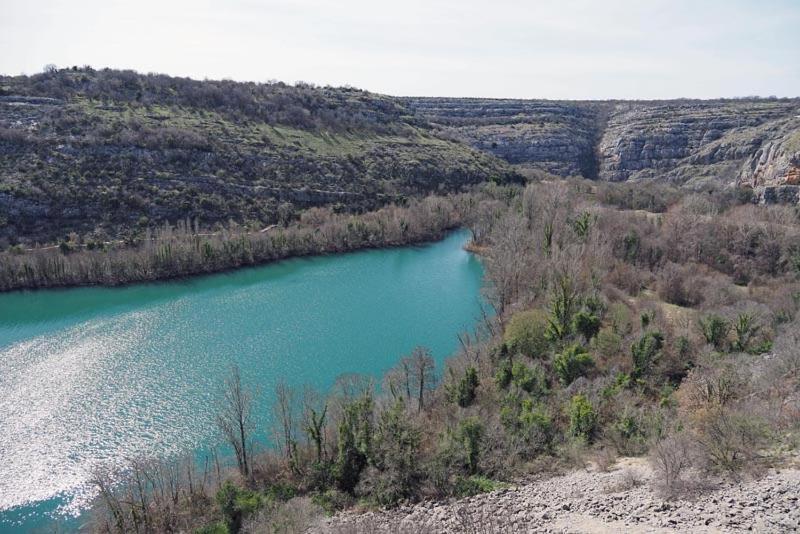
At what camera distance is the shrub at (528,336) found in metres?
32.1

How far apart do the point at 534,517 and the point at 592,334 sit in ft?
59.0

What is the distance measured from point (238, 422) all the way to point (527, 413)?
14.5 metres

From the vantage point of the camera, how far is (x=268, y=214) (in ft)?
240

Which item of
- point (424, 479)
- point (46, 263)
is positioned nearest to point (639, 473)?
point (424, 479)

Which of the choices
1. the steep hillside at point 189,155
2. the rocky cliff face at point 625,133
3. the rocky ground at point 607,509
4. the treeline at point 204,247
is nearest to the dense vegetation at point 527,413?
the rocky ground at point 607,509

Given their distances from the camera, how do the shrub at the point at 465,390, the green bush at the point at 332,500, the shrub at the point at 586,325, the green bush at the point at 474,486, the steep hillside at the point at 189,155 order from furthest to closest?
the steep hillside at the point at 189,155 < the shrub at the point at 586,325 < the shrub at the point at 465,390 < the green bush at the point at 332,500 < the green bush at the point at 474,486

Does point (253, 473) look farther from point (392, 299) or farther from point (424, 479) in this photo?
point (392, 299)

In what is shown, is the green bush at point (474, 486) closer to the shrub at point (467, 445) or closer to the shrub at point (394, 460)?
the shrub at point (467, 445)

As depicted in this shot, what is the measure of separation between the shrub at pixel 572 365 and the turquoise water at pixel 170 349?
11363 millimetres

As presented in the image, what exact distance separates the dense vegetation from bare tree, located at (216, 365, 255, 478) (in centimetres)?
13

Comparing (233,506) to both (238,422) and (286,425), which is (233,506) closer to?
(286,425)

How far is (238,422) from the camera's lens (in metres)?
27.6

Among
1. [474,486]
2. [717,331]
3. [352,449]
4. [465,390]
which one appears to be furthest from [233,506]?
[717,331]

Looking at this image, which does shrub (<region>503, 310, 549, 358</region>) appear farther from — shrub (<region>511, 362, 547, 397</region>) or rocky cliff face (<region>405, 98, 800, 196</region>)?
rocky cliff face (<region>405, 98, 800, 196</region>)
